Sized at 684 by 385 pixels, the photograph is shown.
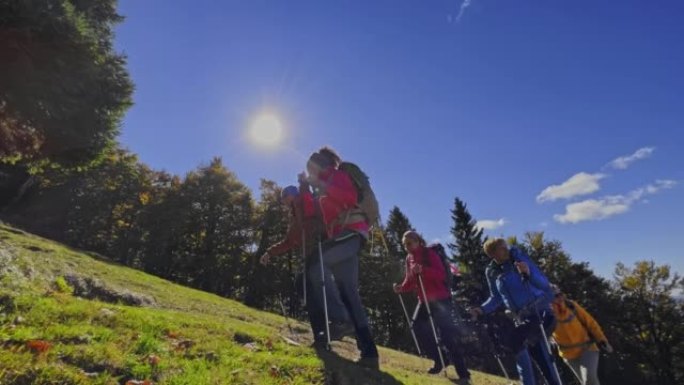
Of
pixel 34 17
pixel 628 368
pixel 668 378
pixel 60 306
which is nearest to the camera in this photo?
pixel 60 306

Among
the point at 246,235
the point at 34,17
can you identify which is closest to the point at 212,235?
the point at 246,235

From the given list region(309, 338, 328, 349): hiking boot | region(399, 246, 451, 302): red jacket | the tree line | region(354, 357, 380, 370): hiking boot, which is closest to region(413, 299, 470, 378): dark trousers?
region(399, 246, 451, 302): red jacket

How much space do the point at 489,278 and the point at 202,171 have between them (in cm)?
5680

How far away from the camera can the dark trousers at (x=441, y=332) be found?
27.1 ft

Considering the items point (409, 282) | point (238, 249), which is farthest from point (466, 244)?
point (409, 282)

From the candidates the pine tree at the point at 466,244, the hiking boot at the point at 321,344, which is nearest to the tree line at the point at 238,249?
the pine tree at the point at 466,244

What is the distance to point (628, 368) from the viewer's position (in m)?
54.2

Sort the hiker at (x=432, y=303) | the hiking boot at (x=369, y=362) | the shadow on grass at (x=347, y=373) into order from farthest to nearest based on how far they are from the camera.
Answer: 1. the hiker at (x=432, y=303)
2. the hiking boot at (x=369, y=362)
3. the shadow on grass at (x=347, y=373)

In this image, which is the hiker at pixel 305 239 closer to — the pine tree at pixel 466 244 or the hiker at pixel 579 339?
the hiker at pixel 579 339

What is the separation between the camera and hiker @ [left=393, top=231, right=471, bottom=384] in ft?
27.5

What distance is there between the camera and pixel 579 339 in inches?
293

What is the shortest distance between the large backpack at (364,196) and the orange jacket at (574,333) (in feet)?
12.0

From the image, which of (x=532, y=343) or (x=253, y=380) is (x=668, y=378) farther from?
(x=253, y=380)

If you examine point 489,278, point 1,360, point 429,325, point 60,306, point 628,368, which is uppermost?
point 628,368
